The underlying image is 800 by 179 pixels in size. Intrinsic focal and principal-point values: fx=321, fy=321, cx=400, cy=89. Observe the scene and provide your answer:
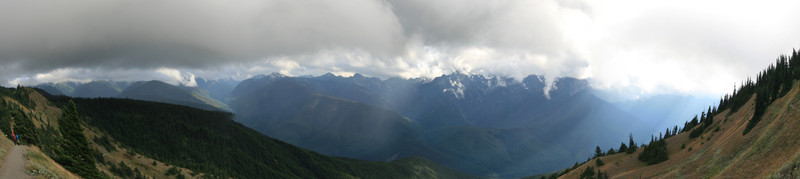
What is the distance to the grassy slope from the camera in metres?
40.2

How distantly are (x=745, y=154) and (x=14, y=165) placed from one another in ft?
360

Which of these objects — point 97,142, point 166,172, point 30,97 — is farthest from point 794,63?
point 30,97

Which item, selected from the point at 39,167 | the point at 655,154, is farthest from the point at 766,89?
the point at 39,167

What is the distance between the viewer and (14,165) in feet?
156

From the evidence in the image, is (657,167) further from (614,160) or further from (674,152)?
(614,160)

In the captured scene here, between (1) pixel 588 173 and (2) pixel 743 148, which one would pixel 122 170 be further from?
(2) pixel 743 148

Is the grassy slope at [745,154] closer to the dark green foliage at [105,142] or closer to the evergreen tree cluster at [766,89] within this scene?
the evergreen tree cluster at [766,89]

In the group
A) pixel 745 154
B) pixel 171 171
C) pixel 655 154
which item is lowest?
pixel 171 171

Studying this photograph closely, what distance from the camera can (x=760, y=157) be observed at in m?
44.5

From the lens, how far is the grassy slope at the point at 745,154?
40159 millimetres

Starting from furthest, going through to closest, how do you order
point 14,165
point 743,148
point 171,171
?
point 171,171, point 743,148, point 14,165

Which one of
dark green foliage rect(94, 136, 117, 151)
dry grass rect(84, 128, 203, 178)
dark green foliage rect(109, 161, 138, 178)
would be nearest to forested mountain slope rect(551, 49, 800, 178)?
dark green foliage rect(109, 161, 138, 178)

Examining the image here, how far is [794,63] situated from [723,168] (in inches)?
3001

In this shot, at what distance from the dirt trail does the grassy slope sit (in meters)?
92.1
